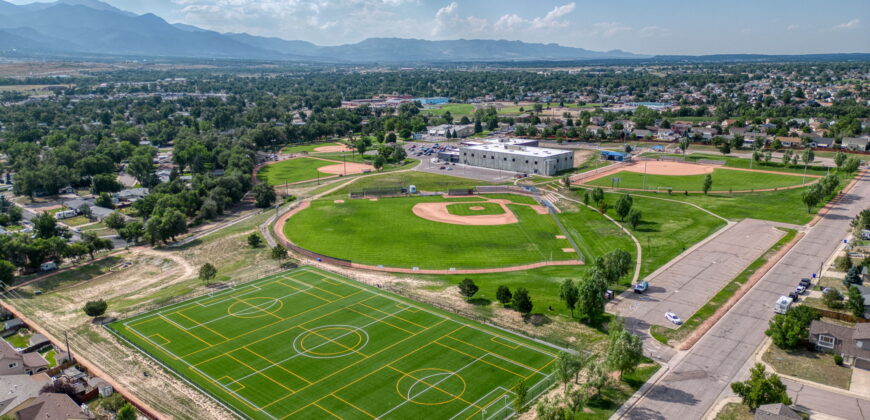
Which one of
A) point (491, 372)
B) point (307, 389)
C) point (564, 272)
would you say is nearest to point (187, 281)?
point (307, 389)

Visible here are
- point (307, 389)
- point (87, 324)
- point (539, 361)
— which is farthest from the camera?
point (87, 324)

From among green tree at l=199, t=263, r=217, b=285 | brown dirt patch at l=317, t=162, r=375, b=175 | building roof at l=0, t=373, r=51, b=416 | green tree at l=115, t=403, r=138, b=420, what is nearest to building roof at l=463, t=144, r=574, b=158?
brown dirt patch at l=317, t=162, r=375, b=175

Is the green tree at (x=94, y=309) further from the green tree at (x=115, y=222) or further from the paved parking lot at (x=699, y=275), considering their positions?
the paved parking lot at (x=699, y=275)

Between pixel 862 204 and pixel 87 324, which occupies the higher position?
pixel 862 204

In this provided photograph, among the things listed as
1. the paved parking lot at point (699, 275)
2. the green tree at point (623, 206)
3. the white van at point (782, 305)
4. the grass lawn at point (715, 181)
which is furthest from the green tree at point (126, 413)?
the grass lawn at point (715, 181)

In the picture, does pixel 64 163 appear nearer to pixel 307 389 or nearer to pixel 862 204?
pixel 307 389

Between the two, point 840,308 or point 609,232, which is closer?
point 840,308

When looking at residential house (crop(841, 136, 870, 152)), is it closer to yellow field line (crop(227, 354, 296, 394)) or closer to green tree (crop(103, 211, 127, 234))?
yellow field line (crop(227, 354, 296, 394))
